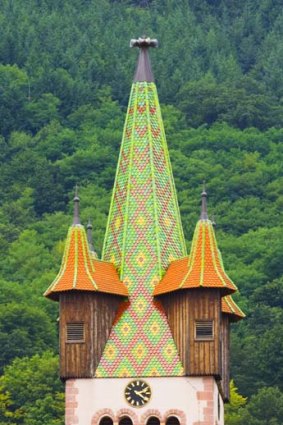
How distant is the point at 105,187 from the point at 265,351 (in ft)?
176

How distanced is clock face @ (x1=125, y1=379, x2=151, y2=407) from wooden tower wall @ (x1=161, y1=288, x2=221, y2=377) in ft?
4.62

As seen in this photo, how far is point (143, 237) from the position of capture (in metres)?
76.6

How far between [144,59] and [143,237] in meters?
5.85

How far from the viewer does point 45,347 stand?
502ft

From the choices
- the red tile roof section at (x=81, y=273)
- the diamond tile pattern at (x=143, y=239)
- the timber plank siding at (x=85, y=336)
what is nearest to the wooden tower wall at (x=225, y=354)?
the diamond tile pattern at (x=143, y=239)

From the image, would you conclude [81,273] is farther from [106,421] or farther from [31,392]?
[31,392]

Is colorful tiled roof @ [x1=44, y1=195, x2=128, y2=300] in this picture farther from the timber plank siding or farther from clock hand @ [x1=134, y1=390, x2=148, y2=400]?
clock hand @ [x1=134, y1=390, x2=148, y2=400]

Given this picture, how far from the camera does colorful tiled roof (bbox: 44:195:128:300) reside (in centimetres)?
7438

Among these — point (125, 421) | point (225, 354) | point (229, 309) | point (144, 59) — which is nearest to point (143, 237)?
point (229, 309)

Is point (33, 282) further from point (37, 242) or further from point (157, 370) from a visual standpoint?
point (157, 370)

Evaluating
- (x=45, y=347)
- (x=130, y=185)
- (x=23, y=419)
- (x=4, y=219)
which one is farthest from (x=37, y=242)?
(x=130, y=185)

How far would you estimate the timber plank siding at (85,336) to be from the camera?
74.1m

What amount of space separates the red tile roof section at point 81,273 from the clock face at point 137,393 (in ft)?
9.43

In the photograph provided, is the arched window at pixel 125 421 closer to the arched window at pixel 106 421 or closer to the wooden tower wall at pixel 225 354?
the arched window at pixel 106 421
